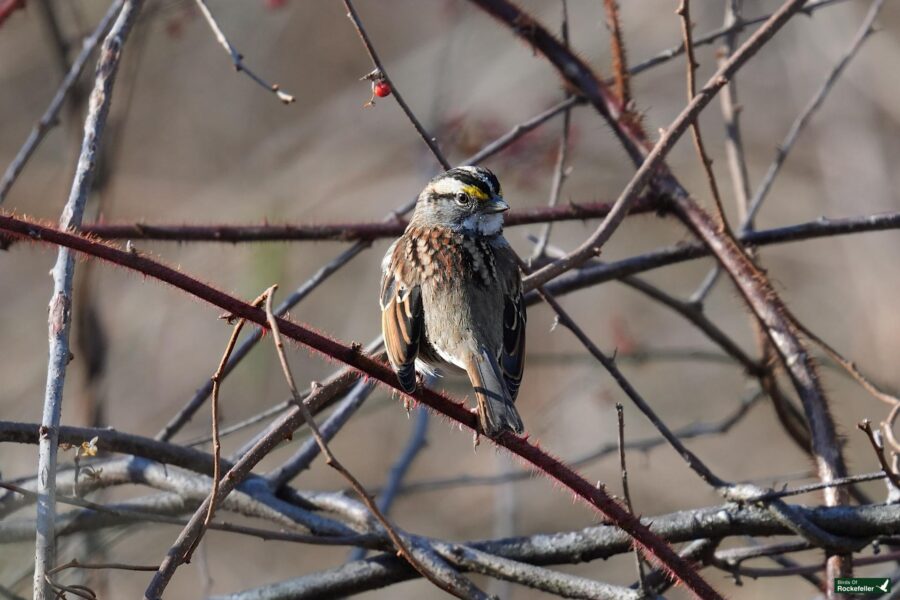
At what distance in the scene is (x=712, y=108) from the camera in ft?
29.3

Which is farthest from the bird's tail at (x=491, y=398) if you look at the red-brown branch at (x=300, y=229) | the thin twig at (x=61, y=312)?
the thin twig at (x=61, y=312)

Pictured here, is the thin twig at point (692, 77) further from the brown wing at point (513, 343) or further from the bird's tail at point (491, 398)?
the bird's tail at point (491, 398)

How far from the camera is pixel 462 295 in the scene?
3.39 m

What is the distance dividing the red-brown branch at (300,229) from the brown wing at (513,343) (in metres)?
0.31

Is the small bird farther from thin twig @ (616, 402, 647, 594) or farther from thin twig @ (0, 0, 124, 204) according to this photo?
thin twig @ (0, 0, 124, 204)

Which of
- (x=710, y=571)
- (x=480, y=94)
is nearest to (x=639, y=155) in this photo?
(x=710, y=571)

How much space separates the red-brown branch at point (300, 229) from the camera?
11.1ft

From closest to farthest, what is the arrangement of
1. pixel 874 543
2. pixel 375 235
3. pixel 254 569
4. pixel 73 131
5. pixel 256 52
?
pixel 874 543, pixel 375 235, pixel 73 131, pixel 254 569, pixel 256 52

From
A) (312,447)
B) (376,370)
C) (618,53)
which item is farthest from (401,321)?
(618,53)

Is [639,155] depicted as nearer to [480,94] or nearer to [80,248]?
[80,248]

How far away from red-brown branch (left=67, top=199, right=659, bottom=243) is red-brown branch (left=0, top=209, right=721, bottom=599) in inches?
46.9

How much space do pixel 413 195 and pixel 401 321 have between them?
166 inches

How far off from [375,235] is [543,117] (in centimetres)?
68

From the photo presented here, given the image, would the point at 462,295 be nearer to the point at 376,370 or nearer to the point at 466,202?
the point at 466,202
